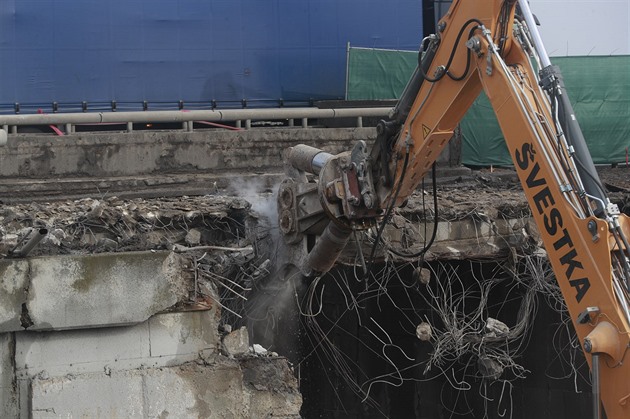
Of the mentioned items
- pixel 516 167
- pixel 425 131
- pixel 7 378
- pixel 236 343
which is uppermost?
pixel 425 131

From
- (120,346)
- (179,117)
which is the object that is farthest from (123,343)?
(179,117)

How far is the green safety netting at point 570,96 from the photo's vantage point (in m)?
15.9

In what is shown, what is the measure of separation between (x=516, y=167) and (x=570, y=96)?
10291 millimetres

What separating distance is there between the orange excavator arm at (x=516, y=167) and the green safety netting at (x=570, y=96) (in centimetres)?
647

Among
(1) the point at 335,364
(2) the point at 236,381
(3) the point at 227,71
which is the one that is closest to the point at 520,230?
(1) the point at 335,364

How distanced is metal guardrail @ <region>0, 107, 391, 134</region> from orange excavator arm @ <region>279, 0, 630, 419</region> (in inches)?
182

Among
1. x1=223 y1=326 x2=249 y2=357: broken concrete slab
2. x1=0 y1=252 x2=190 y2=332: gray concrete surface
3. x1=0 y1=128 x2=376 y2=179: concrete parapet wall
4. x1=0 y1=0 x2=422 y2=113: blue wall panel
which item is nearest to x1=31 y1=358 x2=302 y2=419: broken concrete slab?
x1=223 y1=326 x2=249 y2=357: broken concrete slab

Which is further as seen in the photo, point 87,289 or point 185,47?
point 185,47

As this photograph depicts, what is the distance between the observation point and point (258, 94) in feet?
55.0

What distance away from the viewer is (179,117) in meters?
14.0

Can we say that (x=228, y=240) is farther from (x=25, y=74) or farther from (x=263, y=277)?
(x=25, y=74)

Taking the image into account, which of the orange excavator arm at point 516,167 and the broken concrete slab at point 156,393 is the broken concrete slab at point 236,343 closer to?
A: the broken concrete slab at point 156,393

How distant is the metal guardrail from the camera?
1360 cm

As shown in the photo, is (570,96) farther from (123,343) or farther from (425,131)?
(123,343)
